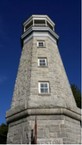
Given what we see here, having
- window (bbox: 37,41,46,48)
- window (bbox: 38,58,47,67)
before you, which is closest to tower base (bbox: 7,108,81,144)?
window (bbox: 38,58,47,67)

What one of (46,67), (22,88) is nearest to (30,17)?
(46,67)

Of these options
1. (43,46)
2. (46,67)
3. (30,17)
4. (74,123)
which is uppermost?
(30,17)

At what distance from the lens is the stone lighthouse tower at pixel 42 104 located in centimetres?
1036

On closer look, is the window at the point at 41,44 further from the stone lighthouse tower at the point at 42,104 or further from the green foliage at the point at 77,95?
the green foliage at the point at 77,95

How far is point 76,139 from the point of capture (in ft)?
35.8

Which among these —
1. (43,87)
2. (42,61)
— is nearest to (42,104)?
(43,87)

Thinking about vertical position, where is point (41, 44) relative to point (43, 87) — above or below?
above

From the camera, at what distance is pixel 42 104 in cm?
1120

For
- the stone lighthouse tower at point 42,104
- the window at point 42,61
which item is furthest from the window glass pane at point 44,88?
the window at point 42,61

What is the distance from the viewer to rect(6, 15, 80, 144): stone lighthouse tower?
10.4 metres

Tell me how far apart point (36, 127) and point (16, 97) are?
3.27 meters

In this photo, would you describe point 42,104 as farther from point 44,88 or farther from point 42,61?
point 42,61

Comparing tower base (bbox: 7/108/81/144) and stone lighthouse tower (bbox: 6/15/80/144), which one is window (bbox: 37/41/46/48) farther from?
tower base (bbox: 7/108/81/144)

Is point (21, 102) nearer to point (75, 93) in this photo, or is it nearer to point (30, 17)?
point (30, 17)
